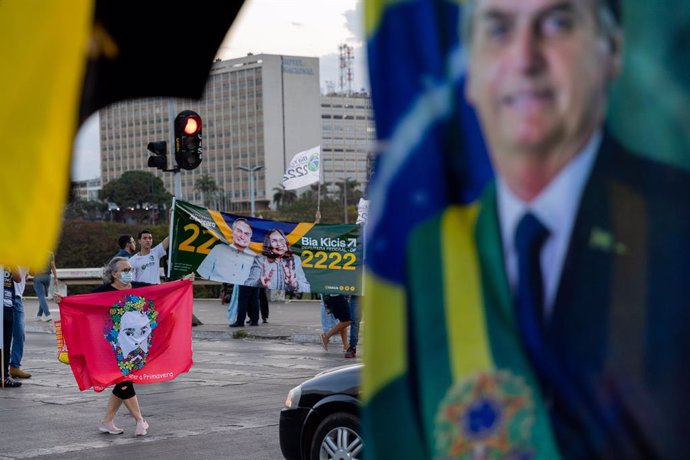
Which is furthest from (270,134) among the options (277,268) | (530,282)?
(530,282)

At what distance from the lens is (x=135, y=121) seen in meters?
51.8

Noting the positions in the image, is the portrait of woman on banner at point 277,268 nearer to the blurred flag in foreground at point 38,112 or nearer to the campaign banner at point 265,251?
the campaign banner at point 265,251

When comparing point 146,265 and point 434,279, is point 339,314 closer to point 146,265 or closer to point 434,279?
point 146,265

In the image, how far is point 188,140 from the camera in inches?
802

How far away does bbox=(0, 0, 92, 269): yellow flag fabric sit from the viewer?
292 centimetres

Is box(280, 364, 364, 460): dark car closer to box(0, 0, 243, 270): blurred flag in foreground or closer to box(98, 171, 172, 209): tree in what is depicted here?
box(0, 0, 243, 270): blurred flag in foreground

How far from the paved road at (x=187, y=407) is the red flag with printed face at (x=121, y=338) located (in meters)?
0.54

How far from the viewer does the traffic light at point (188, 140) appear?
20.2 m

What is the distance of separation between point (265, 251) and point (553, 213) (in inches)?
731

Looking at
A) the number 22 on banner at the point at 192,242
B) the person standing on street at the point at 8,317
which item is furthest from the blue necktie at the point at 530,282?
the number 22 on banner at the point at 192,242

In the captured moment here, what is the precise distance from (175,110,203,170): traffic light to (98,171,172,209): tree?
89467 millimetres

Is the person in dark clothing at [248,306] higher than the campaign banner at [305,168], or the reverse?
the campaign banner at [305,168]

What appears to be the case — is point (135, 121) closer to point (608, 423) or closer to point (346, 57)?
point (608, 423)

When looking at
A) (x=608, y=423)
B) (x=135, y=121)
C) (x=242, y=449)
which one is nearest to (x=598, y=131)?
(x=608, y=423)
